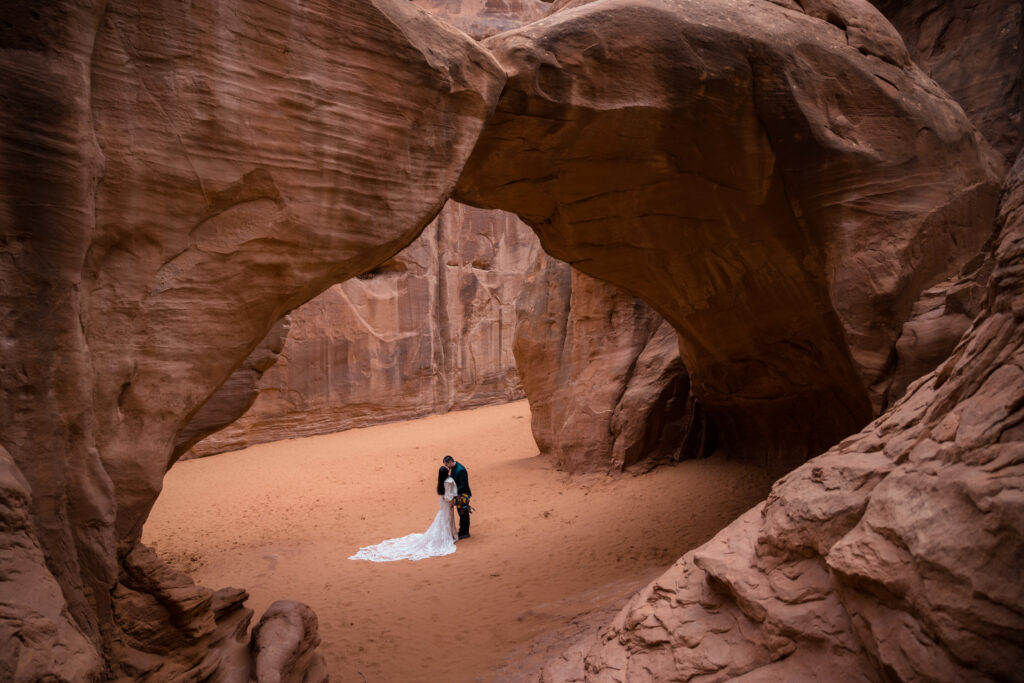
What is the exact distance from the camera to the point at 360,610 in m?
7.77

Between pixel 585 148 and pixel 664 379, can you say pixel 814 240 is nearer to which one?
pixel 585 148

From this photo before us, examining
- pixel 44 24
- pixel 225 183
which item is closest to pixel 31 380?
pixel 225 183

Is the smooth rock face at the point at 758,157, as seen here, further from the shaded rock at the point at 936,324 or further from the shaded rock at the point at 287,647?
the shaded rock at the point at 287,647

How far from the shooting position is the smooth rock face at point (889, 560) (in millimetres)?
2646

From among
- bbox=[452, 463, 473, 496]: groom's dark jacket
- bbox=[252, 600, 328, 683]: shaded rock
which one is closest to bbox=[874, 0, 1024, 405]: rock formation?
bbox=[452, 463, 473, 496]: groom's dark jacket

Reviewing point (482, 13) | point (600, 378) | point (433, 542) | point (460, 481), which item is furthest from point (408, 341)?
point (482, 13)

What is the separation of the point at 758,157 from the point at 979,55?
5711mm

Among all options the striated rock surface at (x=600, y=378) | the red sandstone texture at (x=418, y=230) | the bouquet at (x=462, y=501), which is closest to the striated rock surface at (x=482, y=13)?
the striated rock surface at (x=600, y=378)

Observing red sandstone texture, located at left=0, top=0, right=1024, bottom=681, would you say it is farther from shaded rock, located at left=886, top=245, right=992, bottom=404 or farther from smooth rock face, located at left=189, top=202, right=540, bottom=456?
smooth rock face, located at left=189, top=202, right=540, bottom=456

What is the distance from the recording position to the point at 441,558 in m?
9.53

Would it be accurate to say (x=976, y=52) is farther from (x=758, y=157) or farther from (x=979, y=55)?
(x=758, y=157)

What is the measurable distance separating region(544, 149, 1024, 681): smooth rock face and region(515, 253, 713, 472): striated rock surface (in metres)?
7.34

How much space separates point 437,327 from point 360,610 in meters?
13.8

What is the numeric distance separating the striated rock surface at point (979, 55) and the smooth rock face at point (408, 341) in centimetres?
1375
